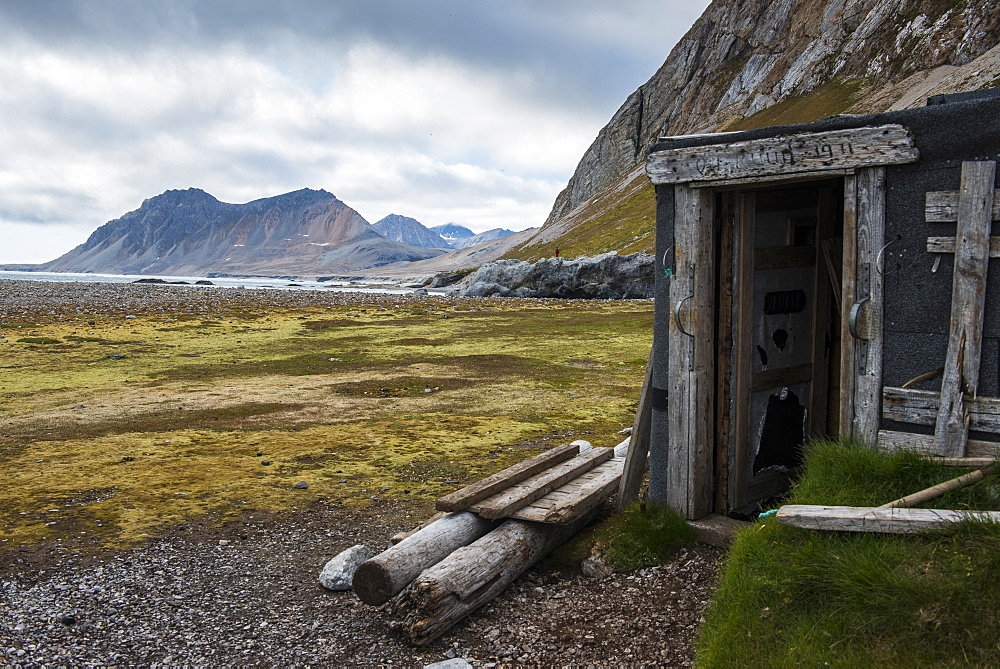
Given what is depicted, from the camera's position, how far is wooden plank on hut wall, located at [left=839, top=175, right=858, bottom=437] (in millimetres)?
5367

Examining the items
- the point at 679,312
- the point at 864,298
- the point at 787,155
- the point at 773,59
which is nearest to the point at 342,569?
the point at 679,312

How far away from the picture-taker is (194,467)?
9.75 m

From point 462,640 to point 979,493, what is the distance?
3663mm

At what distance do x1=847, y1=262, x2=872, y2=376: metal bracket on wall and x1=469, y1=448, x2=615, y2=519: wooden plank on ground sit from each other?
3.01 m

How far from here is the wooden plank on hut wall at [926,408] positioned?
4.91 m

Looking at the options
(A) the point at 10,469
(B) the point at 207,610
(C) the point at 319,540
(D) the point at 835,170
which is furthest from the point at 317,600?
(A) the point at 10,469

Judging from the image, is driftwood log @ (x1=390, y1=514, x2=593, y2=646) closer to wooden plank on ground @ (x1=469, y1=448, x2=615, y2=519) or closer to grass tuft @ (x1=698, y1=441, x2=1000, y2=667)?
wooden plank on ground @ (x1=469, y1=448, x2=615, y2=519)

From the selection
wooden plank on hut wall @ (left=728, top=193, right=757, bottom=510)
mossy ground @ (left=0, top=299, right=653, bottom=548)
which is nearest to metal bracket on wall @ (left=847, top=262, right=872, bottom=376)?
wooden plank on hut wall @ (left=728, top=193, right=757, bottom=510)

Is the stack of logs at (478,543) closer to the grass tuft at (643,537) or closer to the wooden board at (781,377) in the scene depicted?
the grass tuft at (643,537)

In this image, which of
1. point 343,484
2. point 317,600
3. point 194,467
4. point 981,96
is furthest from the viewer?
point 194,467

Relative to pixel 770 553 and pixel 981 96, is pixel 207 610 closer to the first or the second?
pixel 770 553

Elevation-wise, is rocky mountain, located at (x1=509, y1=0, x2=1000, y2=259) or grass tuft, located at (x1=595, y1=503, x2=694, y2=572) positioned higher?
rocky mountain, located at (x1=509, y1=0, x2=1000, y2=259)

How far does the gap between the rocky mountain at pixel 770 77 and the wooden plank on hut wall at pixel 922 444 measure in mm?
62035

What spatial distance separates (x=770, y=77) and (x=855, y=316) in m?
108
